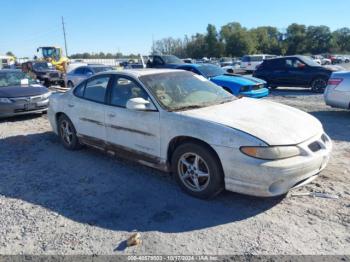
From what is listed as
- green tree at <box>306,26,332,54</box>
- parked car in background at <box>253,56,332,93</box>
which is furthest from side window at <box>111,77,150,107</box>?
green tree at <box>306,26,332,54</box>

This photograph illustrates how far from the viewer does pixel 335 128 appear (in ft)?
24.7

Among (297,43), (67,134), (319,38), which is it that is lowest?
(67,134)

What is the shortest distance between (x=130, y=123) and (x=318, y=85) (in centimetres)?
1165

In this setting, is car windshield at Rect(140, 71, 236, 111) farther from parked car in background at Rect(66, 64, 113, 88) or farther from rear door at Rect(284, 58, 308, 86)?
parked car in background at Rect(66, 64, 113, 88)

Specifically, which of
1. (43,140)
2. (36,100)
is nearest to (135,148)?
(43,140)

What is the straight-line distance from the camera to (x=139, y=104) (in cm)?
444

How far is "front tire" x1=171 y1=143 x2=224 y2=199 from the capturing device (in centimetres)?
388

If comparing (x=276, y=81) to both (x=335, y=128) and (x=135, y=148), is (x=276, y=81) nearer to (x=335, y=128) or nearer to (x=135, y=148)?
(x=335, y=128)

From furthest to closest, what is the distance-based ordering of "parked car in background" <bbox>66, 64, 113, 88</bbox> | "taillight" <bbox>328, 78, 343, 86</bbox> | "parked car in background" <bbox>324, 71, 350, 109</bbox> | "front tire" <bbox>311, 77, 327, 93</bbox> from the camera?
"parked car in background" <bbox>66, 64, 113, 88</bbox>, "front tire" <bbox>311, 77, 327, 93</bbox>, "taillight" <bbox>328, 78, 343, 86</bbox>, "parked car in background" <bbox>324, 71, 350, 109</bbox>

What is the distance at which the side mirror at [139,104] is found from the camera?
4426mm

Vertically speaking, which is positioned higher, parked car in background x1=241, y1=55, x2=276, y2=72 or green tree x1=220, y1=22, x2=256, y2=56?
green tree x1=220, y1=22, x2=256, y2=56

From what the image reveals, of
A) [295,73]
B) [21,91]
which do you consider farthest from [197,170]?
[295,73]

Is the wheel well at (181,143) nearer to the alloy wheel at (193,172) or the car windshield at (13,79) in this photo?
the alloy wheel at (193,172)

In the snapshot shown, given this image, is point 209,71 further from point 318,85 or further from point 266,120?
point 266,120
